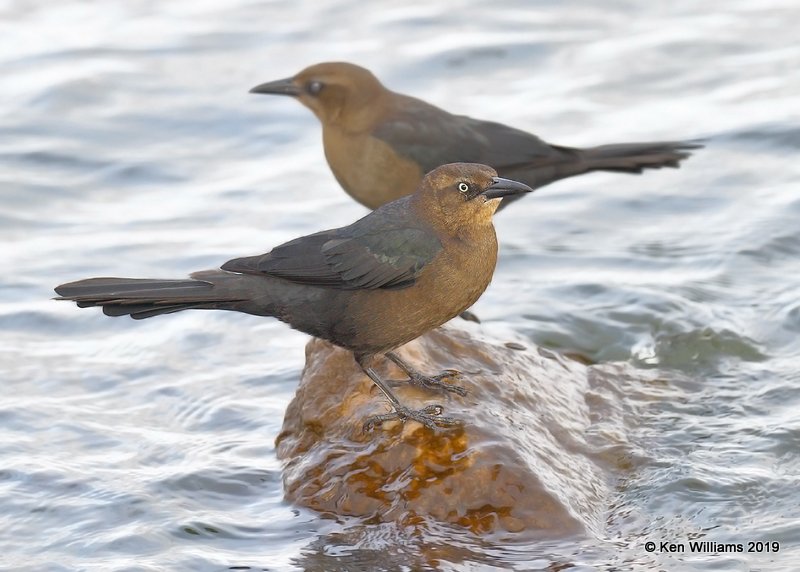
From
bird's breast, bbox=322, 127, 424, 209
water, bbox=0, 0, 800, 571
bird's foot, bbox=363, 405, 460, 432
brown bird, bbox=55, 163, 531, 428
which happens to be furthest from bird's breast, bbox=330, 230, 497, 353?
bird's breast, bbox=322, 127, 424, 209

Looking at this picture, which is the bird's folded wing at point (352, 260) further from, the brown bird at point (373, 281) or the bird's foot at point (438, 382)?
the bird's foot at point (438, 382)

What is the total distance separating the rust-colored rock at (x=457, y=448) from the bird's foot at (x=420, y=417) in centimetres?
3

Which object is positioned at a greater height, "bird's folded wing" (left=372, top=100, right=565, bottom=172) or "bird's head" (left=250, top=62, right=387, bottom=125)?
"bird's head" (left=250, top=62, right=387, bottom=125)

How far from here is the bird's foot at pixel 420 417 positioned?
5.34 metres

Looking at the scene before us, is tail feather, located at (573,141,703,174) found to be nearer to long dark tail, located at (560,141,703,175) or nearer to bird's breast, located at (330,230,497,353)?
long dark tail, located at (560,141,703,175)

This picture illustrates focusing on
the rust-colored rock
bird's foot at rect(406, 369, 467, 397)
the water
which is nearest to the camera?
the rust-colored rock

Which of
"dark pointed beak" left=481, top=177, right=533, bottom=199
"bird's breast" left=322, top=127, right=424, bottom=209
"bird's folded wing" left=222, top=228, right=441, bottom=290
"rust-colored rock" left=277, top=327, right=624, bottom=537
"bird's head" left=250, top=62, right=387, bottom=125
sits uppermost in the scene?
"bird's head" left=250, top=62, right=387, bottom=125

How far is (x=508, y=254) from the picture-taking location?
873cm

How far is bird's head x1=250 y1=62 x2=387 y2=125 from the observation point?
26.2 ft

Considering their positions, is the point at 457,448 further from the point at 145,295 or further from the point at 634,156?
the point at 634,156

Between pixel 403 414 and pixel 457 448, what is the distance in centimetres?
28

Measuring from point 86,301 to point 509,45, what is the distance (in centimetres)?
753

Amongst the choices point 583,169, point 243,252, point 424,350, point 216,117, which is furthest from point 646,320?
point 216,117

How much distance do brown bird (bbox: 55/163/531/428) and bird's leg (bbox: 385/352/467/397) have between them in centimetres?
Result: 19
